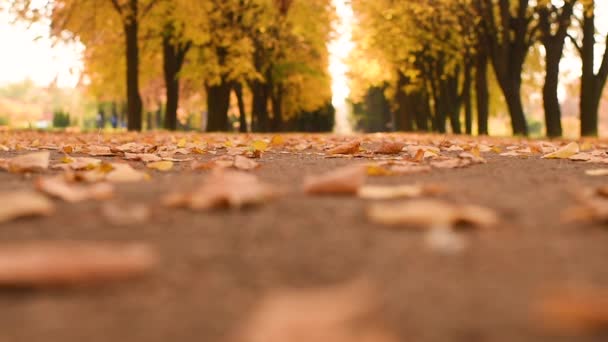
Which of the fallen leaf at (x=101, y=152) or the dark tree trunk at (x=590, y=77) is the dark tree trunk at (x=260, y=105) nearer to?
the dark tree trunk at (x=590, y=77)

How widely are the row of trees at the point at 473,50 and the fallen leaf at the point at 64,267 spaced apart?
12.1 m

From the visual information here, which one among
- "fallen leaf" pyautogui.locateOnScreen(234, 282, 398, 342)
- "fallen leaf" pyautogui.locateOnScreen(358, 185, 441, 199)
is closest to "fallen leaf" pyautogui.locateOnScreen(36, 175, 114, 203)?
"fallen leaf" pyautogui.locateOnScreen(358, 185, 441, 199)

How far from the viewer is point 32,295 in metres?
1.03

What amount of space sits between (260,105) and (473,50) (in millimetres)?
10054

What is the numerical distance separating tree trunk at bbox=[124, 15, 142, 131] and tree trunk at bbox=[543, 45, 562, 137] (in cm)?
989

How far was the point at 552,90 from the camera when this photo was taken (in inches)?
538

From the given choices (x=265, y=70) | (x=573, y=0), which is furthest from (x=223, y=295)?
(x=265, y=70)

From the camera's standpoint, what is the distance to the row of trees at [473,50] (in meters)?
13.9

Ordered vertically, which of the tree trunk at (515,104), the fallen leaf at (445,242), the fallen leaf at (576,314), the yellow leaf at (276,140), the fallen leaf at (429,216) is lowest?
the fallen leaf at (576,314)

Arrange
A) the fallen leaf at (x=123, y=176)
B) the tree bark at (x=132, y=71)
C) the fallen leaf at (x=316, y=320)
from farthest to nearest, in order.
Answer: the tree bark at (x=132, y=71), the fallen leaf at (x=123, y=176), the fallen leaf at (x=316, y=320)

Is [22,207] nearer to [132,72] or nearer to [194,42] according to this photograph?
[132,72]

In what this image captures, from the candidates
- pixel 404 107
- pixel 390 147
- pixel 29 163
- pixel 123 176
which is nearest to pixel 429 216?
pixel 123 176

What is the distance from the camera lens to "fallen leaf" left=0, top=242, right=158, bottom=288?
3.44ft

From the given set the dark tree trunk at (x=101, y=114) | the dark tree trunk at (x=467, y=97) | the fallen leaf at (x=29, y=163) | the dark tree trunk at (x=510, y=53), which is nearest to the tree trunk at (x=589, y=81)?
the dark tree trunk at (x=510, y=53)
